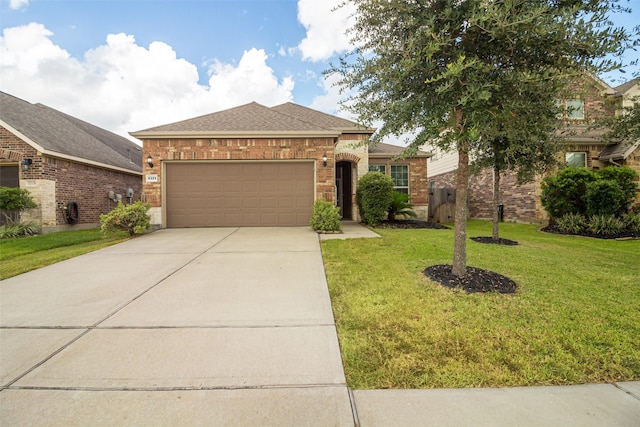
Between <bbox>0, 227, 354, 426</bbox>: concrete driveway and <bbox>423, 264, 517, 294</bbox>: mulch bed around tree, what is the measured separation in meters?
1.80

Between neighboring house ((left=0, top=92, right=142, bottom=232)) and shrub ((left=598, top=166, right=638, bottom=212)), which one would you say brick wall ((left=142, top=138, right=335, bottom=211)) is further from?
shrub ((left=598, top=166, right=638, bottom=212))

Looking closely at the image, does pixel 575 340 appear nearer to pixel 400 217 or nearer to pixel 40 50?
pixel 400 217

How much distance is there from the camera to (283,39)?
37.2ft

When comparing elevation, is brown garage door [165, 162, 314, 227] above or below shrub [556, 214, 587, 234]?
above

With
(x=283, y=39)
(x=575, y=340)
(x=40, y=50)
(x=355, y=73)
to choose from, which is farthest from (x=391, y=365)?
(x=40, y=50)

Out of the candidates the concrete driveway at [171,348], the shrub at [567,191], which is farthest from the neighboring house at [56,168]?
the shrub at [567,191]

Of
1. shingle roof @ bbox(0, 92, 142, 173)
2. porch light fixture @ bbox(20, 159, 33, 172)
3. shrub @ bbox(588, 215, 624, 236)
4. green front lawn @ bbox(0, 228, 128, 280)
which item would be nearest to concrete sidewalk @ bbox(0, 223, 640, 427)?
green front lawn @ bbox(0, 228, 128, 280)

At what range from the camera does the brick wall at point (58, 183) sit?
956 cm

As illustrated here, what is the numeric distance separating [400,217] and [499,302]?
1013 centimetres

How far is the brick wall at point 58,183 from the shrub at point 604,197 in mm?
18447

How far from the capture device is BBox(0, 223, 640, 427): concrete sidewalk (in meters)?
1.69

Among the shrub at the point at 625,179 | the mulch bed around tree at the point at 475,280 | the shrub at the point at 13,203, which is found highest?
the shrub at the point at 625,179

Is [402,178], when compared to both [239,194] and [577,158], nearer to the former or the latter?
[577,158]

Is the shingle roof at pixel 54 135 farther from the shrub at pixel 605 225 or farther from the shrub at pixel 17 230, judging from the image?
the shrub at pixel 605 225
